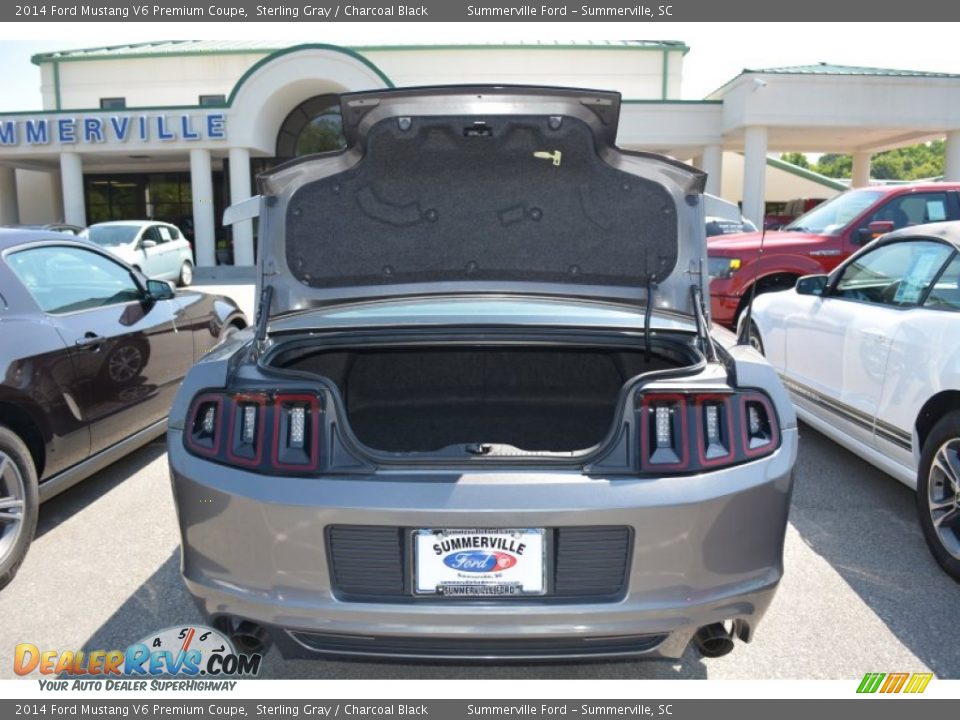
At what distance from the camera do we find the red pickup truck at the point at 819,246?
7812 mm

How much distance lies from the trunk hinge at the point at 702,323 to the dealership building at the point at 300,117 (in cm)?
1833

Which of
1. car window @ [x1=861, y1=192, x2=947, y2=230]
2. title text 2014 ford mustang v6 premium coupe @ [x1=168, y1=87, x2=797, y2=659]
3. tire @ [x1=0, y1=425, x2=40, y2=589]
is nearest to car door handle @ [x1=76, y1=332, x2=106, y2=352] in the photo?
tire @ [x1=0, y1=425, x2=40, y2=589]

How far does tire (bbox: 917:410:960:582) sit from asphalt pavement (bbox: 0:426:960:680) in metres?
0.13

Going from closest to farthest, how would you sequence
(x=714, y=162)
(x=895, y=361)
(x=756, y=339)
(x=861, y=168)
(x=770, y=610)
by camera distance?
(x=770, y=610)
(x=895, y=361)
(x=756, y=339)
(x=714, y=162)
(x=861, y=168)

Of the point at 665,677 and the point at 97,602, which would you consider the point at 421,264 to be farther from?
the point at 97,602

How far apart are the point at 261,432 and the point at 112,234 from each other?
54.0ft

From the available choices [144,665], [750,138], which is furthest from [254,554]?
[750,138]

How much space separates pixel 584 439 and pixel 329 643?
1364 mm

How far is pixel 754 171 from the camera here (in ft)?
65.9

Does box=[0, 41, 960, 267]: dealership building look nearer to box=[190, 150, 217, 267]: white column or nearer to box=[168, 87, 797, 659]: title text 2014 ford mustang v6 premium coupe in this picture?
box=[190, 150, 217, 267]: white column

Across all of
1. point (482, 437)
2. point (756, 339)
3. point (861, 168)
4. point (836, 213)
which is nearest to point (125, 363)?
point (482, 437)

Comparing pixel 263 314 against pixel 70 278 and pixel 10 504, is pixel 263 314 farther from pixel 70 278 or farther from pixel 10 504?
pixel 70 278

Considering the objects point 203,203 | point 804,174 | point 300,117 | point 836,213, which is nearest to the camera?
point 836,213

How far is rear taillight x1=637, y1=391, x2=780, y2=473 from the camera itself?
85.1 inches
